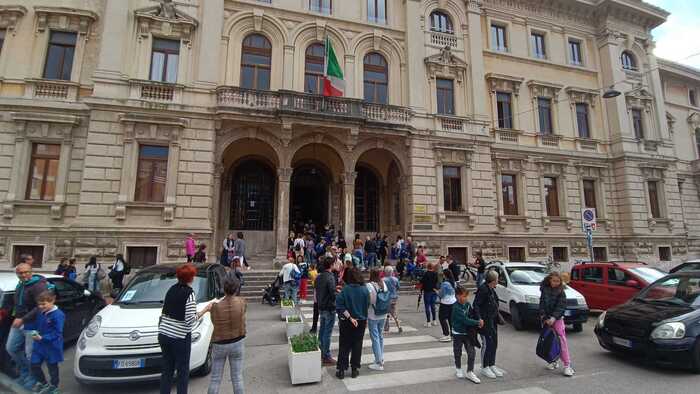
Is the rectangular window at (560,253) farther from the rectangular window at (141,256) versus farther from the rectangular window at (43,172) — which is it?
the rectangular window at (43,172)

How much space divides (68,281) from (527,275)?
40.2 feet

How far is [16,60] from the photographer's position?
15453mm

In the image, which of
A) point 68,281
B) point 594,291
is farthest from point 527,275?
point 68,281

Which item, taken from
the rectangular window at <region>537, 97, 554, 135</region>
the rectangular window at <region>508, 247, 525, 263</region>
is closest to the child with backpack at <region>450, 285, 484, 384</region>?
the rectangular window at <region>508, 247, 525, 263</region>

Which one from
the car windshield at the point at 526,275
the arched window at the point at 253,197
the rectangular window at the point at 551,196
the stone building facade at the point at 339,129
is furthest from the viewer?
the rectangular window at the point at 551,196

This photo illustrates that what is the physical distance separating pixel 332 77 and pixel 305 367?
584 inches

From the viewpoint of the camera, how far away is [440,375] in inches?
237

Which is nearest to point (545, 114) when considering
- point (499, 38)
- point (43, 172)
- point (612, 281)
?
point (499, 38)

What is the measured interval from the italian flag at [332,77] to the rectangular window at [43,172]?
12634 mm

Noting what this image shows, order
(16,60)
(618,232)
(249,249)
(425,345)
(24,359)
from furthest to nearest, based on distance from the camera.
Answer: (618,232), (249,249), (16,60), (425,345), (24,359)

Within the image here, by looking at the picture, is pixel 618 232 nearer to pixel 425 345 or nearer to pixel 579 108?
pixel 579 108

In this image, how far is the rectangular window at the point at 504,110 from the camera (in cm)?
2208

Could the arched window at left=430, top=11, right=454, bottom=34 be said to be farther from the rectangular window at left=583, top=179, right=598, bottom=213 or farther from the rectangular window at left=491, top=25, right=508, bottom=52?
the rectangular window at left=583, top=179, right=598, bottom=213

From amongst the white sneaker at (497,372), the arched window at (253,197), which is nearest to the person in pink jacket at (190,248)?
the arched window at (253,197)
